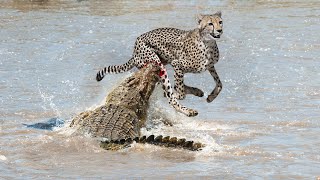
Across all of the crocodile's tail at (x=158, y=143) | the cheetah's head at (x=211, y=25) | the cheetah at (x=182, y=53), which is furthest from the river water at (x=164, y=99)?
the cheetah's head at (x=211, y=25)

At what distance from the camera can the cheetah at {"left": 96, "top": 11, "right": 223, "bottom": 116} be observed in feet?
30.2

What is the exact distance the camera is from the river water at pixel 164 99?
7230 millimetres

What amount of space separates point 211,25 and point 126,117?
152cm

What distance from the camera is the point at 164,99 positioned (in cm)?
946

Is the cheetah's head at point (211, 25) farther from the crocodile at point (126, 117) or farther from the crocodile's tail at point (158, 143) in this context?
the crocodile's tail at point (158, 143)

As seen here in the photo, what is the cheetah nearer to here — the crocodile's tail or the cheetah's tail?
the cheetah's tail

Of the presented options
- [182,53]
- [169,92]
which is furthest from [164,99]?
[182,53]

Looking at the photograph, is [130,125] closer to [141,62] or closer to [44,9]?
[141,62]

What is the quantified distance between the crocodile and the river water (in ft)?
0.32

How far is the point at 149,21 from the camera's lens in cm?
1872

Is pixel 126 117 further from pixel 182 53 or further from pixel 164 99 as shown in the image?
pixel 182 53

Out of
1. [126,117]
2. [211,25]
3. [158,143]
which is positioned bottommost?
[158,143]

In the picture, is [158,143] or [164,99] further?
[164,99]

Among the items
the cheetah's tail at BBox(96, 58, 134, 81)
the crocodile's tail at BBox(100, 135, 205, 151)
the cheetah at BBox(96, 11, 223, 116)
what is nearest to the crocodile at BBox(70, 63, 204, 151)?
the crocodile's tail at BBox(100, 135, 205, 151)
